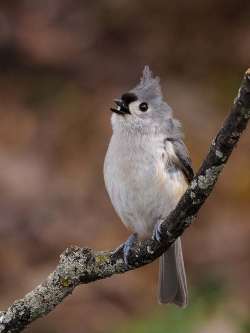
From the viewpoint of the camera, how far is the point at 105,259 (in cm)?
354

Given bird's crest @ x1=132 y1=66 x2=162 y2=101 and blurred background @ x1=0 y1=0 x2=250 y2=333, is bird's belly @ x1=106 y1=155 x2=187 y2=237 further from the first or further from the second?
blurred background @ x1=0 y1=0 x2=250 y2=333

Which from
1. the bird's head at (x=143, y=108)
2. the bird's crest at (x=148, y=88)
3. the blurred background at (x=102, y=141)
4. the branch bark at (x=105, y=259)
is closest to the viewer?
the branch bark at (x=105, y=259)

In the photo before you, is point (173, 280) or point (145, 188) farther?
point (173, 280)

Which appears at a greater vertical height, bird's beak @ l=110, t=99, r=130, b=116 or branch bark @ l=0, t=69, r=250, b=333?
bird's beak @ l=110, t=99, r=130, b=116

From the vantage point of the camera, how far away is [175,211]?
10.9 ft

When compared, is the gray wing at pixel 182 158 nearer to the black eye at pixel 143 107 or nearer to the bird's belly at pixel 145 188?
the bird's belly at pixel 145 188

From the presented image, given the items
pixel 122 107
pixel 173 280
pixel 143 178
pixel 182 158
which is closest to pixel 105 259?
pixel 143 178

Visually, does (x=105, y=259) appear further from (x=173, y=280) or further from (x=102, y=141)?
(x=102, y=141)

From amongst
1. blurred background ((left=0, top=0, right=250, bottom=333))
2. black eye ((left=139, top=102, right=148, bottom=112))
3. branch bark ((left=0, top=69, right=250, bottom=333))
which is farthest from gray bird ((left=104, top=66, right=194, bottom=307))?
blurred background ((left=0, top=0, right=250, bottom=333))

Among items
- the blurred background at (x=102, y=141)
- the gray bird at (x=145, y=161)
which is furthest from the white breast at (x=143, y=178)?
the blurred background at (x=102, y=141)

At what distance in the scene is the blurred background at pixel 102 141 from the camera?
245 inches

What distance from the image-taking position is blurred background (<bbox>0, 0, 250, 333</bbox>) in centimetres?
623

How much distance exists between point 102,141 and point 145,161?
337 centimetres

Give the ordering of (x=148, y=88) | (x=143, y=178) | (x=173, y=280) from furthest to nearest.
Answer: (x=173, y=280) < (x=148, y=88) < (x=143, y=178)
